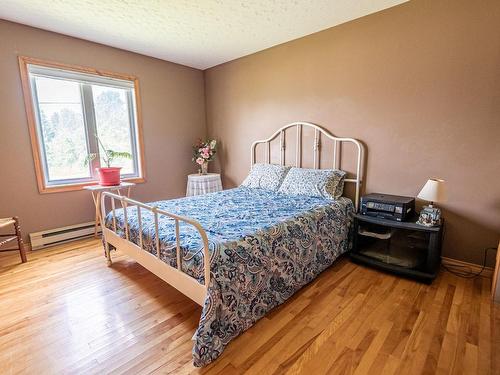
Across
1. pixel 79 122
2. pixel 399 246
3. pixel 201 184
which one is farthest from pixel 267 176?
pixel 79 122

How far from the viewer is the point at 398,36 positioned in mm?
2234

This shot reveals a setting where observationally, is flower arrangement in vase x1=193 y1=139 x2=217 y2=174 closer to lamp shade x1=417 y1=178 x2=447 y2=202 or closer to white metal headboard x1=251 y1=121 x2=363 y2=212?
white metal headboard x1=251 y1=121 x2=363 y2=212

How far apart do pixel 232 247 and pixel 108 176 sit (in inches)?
86.4

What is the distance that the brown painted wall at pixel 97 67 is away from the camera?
2.51 m

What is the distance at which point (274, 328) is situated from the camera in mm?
1551

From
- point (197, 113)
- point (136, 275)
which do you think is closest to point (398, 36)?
point (197, 113)

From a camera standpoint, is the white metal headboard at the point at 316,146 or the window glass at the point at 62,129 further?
the window glass at the point at 62,129

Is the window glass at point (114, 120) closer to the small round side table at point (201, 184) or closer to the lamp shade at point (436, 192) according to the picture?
the small round side table at point (201, 184)

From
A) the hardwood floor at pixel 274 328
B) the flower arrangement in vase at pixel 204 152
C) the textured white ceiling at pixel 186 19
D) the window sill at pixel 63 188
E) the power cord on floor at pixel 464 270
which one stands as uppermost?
the textured white ceiling at pixel 186 19

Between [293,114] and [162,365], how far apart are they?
2723mm

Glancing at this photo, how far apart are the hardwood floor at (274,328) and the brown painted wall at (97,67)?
2.84 feet

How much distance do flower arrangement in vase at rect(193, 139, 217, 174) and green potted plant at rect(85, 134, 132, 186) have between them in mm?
968

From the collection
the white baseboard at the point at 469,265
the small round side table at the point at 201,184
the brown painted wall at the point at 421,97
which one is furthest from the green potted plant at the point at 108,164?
the white baseboard at the point at 469,265

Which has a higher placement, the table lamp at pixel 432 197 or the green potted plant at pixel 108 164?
the green potted plant at pixel 108 164
